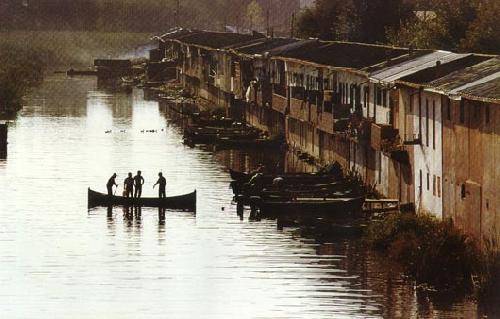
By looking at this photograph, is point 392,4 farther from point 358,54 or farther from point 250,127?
point 358,54

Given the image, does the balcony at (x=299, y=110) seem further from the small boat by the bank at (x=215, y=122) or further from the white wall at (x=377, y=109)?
the small boat by the bank at (x=215, y=122)

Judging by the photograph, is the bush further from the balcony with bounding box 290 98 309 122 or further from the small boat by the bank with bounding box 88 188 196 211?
the balcony with bounding box 290 98 309 122

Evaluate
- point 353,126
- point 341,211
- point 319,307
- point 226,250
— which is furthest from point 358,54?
point 319,307

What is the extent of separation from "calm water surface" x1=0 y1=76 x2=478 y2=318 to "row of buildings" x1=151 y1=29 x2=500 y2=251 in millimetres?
3984

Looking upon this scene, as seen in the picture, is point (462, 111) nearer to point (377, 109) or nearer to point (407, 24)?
point (377, 109)

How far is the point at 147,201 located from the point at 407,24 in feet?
222

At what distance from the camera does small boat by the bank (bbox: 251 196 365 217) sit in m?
77.6

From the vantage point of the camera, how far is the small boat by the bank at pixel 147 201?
8325 cm

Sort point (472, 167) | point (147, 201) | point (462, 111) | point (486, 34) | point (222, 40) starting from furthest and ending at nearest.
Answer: point (222, 40)
point (486, 34)
point (147, 201)
point (462, 111)
point (472, 167)

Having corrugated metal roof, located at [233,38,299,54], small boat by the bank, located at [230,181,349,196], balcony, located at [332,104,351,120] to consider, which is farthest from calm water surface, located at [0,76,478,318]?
corrugated metal roof, located at [233,38,299,54]

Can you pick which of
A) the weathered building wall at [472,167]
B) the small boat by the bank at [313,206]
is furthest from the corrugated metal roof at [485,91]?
the small boat by the bank at [313,206]

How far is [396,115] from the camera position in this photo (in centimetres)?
7938

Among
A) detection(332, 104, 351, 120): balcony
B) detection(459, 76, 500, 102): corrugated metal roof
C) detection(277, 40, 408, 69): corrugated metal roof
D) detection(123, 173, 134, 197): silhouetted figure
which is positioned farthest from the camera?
detection(277, 40, 408, 69): corrugated metal roof

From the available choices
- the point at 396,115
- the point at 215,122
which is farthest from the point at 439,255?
the point at 215,122
